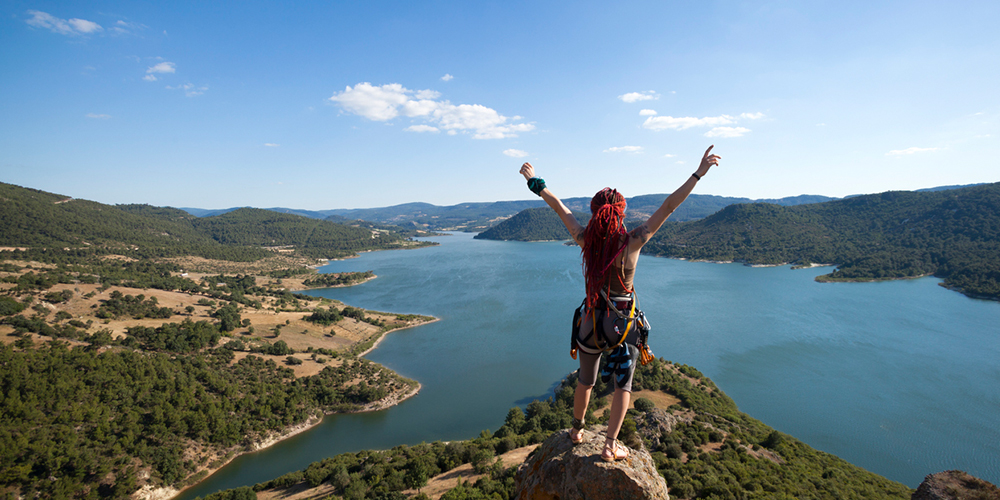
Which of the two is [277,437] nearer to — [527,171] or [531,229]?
[527,171]

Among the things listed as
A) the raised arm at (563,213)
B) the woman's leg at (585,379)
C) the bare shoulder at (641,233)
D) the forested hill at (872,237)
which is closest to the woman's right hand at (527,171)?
the raised arm at (563,213)

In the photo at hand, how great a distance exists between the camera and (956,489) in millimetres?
9773

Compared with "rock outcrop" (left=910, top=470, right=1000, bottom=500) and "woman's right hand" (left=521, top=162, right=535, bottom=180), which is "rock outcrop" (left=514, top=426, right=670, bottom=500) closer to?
"woman's right hand" (left=521, top=162, right=535, bottom=180)

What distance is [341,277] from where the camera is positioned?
76.6 m

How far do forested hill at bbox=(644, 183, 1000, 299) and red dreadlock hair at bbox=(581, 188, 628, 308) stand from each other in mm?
89602

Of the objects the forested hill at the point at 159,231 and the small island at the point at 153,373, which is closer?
the small island at the point at 153,373

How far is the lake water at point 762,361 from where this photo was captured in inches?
1016

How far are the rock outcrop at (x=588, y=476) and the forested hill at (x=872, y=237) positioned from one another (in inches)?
3492

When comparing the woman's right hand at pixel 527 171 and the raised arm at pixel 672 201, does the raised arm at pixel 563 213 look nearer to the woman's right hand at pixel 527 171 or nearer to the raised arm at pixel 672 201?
the woman's right hand at pixel 527 171

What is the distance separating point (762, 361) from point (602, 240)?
1732 inches

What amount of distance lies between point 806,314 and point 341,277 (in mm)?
75615

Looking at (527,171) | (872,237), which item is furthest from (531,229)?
(527,171)

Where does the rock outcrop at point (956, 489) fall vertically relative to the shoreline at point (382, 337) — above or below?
above

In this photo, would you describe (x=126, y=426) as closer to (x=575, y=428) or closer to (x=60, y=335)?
(x=60, y=335)
